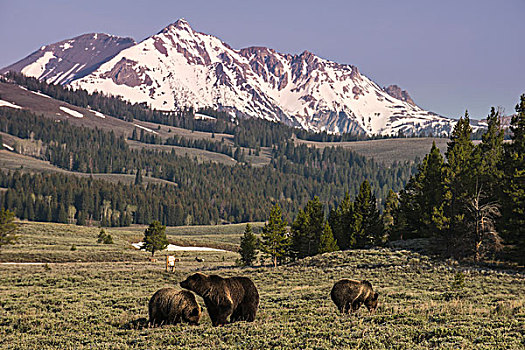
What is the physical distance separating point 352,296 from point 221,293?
5220mm

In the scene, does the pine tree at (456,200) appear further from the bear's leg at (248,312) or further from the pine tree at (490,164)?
the bear's leg at (248,312)

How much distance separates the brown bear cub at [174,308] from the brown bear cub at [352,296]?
5206mm

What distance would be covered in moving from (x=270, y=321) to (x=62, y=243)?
7092 cm

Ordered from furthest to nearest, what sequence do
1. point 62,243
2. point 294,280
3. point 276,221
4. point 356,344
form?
point 62,243 → point 276,221 → point 294,280 → point 356,344

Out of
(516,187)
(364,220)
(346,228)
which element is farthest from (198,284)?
(346,228)

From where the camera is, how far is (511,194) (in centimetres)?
4081

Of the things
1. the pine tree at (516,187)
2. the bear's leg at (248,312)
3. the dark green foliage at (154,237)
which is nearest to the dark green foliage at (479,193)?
the pine tree at (516,187)

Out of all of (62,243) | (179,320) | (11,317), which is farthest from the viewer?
(62,243)

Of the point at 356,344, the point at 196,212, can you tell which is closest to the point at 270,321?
the point at 356,344

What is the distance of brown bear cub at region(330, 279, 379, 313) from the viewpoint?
56.7ft

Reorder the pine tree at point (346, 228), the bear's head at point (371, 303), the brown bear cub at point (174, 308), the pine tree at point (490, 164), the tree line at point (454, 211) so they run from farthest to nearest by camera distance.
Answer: the pine tree at point (346, 228) < the pine tree at point (490, 164) < the tree line at point (454, 211) < the bear's head at point (371, 303) < the brown bear cub at point (174, 308)

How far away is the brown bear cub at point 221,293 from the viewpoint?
1478 centimetres

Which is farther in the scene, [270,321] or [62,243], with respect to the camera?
[62,243]

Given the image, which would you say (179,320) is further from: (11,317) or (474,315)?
(474,315)
